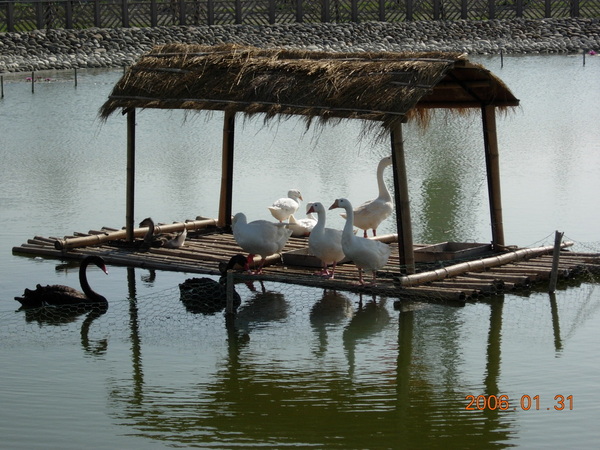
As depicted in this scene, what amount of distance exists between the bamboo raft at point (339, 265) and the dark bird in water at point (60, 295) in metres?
1.36

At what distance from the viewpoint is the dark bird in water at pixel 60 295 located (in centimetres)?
1127

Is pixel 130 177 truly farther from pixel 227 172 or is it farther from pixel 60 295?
pixel 60 295

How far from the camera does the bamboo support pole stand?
11.0m

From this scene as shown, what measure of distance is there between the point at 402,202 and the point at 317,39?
3621 centimetres

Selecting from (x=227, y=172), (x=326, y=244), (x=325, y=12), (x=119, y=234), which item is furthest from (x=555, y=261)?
(x=325, y=12)

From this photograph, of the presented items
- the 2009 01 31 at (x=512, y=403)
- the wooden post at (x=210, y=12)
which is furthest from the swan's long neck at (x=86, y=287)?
the wooden post at (x=210, y=12)

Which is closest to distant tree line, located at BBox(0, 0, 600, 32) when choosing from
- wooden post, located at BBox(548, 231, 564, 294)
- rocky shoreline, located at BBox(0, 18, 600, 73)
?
rocky shoreline, located at BBox(0, 18, 600, 73)

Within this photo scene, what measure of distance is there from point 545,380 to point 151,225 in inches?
236

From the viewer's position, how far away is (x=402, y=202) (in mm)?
11219

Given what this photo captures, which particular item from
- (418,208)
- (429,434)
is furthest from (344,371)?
(418,208)

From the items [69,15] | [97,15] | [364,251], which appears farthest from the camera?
[97,15]

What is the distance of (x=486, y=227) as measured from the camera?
15125 millimetres

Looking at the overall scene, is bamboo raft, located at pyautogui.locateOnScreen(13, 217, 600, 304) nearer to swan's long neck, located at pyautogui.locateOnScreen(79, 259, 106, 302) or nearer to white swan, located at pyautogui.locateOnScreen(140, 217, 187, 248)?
white swan, located at pyautogui.locateOnScreen(140, 217, 187, 248)

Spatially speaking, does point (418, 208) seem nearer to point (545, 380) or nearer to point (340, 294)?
point (340, 294)
